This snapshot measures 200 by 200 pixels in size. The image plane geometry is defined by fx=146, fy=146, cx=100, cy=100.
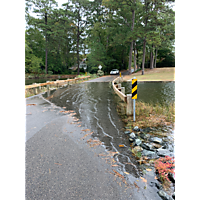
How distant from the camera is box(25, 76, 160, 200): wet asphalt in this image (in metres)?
2.48

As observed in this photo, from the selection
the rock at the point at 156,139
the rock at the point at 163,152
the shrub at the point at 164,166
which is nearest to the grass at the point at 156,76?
the rock at the point at 156,139

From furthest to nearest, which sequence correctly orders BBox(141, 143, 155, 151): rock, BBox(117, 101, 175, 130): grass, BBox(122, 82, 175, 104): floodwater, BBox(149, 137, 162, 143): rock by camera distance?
BBox(122, 82, 175, 104): floodwater, BBox(117, 101, 175, 130): grass, BBox(149, 137, 162, 143): rock, BBox(141, 143, 155, 151): rock

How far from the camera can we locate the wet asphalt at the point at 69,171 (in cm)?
248

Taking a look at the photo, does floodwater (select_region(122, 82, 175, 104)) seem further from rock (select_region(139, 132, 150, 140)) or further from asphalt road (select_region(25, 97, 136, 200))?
asphalt road (select_region(25, 97, 136, 200))

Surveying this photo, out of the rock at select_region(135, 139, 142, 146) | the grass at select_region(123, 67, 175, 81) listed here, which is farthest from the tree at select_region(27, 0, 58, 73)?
the rock at select_region(135, 139, 142, 146)

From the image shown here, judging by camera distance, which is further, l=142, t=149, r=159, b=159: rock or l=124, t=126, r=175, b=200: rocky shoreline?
l=142, t=149, r=159, b=159: rock

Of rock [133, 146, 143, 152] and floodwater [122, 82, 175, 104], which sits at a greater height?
floodwater [122, 82, 175, 104]

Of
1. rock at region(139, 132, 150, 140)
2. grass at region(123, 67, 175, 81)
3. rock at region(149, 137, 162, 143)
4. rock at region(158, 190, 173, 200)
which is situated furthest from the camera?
grass at region(123, 67, 175, 81)
